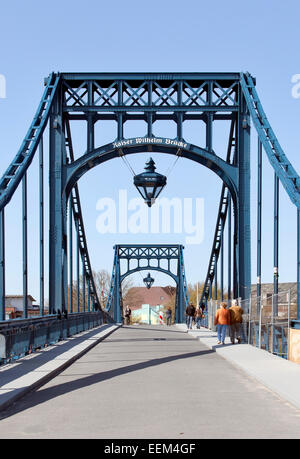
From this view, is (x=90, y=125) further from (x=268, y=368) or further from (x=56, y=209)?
(x=268, y=368)

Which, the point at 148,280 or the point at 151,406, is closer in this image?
the point at 151,406

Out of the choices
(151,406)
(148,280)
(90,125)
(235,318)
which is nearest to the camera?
(151,406)

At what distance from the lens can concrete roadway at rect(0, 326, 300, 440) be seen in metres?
8.30

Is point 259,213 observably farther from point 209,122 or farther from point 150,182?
point 209,122

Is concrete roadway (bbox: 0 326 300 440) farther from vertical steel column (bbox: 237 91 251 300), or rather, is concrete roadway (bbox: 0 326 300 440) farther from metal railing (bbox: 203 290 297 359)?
vertical steel column (bbox: 237 91 251 300)

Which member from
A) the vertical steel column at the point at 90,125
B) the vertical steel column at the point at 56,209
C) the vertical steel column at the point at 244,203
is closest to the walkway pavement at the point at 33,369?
the vertical steel column at the point at 56,209

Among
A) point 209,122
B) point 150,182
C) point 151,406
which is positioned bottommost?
point 151,406

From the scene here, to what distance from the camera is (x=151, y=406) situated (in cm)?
1028

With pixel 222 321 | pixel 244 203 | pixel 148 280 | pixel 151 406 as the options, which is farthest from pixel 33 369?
pixel 148 280

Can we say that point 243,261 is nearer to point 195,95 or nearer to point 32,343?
point 195,95

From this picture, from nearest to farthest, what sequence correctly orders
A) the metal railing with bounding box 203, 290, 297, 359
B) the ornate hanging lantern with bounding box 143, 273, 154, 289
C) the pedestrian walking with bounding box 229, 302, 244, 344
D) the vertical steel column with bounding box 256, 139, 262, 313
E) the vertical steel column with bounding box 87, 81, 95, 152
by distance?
1. the metal railing with bounding box 203, 290, 297, 359
2. the vertical steel column with bounding box 256, 139, 262, 313
3. the pedestrian walking with bounding box 229, 302, 244, 344
4. the vertical steel column with bounding box 87, 81, 95, 152
5. the ornate hanging lantern with bounding box 143, 273, 154, 289

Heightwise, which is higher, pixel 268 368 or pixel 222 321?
pixel 222 321

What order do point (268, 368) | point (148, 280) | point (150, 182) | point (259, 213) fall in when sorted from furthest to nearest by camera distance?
point (148, 280) < point (150, 182) < point (259, 213) < point (268, 368)

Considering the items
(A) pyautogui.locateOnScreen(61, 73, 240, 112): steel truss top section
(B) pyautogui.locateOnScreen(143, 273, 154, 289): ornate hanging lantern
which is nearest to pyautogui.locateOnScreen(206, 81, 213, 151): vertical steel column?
(A) pyautogui.locateOnScreen(61, 73, 240, 112): steel truss top section
